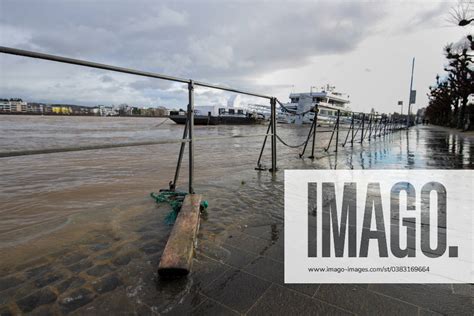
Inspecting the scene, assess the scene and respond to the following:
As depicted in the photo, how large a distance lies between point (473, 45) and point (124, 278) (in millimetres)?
21309

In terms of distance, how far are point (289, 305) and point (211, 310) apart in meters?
0.41

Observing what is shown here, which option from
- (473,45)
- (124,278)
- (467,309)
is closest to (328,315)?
(467,309)

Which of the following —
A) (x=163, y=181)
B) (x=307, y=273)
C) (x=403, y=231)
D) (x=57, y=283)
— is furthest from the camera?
(x=163, y=181)

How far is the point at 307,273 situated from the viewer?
1729 millimetres

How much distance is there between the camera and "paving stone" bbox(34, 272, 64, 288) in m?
1.59

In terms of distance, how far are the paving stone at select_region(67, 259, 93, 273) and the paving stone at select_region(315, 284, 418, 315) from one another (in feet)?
4.87

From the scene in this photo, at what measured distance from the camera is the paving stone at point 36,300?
1397 millimetres

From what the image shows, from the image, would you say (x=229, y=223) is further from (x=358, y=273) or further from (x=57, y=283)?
(x=57, y=283)

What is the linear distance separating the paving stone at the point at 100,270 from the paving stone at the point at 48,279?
0.16 meters

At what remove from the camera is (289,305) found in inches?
55.8

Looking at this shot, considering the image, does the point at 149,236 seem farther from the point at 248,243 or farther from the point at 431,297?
the point at 431,297

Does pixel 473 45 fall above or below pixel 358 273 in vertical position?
above

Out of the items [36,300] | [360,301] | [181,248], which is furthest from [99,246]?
[360,301]

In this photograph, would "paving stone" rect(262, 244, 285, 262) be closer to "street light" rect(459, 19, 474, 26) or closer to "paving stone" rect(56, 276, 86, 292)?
"paving stone" rect(56, 276, 86, 292)
